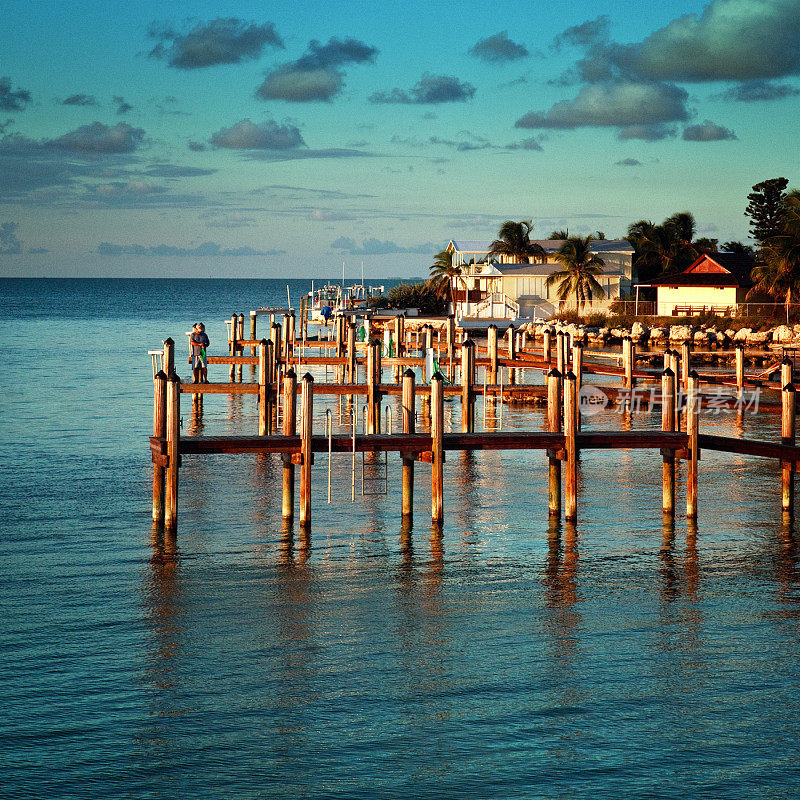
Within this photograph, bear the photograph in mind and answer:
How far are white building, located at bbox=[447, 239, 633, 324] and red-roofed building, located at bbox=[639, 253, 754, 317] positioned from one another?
4.62 metres

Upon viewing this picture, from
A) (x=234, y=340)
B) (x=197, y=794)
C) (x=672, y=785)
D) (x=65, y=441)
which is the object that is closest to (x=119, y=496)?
(x=65, y=441)

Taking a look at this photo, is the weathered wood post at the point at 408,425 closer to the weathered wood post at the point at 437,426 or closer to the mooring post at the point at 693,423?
the weathered wood post at the point at 437,426

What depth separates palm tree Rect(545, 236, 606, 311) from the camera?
2992 inches

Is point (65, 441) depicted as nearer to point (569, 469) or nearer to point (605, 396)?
point (605, 396)

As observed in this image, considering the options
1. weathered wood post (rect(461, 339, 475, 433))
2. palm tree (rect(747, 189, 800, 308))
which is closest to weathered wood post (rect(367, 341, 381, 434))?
weathered wood post (rect(461, 339, 475, 433))

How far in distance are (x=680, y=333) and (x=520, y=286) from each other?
2061cm

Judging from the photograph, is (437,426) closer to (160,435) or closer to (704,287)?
(160,435)

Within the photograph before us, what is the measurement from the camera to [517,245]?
305ft

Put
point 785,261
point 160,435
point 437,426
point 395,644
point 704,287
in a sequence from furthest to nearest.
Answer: point 704,287
point 785,261
point 160,435
point 437,426
point 395,644

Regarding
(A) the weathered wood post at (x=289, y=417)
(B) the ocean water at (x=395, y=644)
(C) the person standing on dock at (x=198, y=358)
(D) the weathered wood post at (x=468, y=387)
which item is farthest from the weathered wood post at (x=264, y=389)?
(A) the weathered wood post at (x=289, y=417)

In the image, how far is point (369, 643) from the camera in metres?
14.2

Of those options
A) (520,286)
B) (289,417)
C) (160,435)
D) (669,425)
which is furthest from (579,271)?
(160,435)

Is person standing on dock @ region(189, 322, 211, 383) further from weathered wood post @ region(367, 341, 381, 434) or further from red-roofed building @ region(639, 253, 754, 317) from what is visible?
red-roofed building @ region(639, 253, 754, 317)

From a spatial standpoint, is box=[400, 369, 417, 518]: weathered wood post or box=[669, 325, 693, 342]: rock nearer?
box=[400, 369, 417, 518]: weathered wood post
